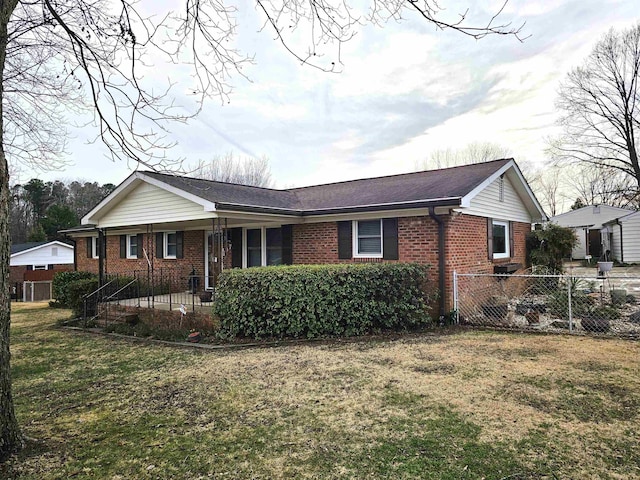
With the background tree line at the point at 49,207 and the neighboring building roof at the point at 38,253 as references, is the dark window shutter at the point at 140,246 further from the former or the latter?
the background tree line at the point at 49,207

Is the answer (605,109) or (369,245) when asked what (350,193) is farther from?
(605,109)

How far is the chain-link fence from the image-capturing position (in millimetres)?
7535

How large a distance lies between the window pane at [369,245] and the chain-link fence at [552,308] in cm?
209

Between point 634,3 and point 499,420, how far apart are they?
Result: 6.42 metres

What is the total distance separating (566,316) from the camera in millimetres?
8594

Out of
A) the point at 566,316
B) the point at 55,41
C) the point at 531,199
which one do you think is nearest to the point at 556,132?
→ the point at 531,199

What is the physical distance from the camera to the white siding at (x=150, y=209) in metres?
9.80

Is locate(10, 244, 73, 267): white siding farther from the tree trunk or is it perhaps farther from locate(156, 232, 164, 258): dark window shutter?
the tree trunk

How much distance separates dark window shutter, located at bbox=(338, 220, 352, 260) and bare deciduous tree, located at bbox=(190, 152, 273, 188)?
3041 cm

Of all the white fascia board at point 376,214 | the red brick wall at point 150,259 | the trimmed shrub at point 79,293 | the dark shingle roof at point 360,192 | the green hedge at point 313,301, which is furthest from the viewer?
the red brick wall at point 150,259

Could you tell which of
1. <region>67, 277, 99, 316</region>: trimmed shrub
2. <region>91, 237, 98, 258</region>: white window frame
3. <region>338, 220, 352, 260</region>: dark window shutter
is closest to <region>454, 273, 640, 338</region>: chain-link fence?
<region>338, 220, 352, 260</region>: dark window shutter

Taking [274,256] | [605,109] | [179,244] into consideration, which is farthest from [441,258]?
[605,109]

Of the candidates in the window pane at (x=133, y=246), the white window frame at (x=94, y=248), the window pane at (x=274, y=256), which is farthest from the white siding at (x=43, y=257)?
the window pane at (x=274, y=256)

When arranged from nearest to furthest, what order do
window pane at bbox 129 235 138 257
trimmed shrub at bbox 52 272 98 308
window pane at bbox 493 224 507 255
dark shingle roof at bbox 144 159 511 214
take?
dark shingle roof at bbox 144 159 511 214
window pane at bbox 493 224 507 255
trimmed shrub at bbox 52 272 98 308
window pane at bbox 129 235 138 257
